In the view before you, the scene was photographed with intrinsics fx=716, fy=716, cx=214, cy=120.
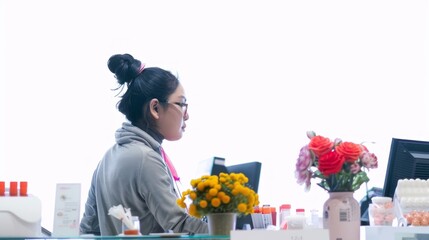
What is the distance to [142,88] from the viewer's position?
2547 mm

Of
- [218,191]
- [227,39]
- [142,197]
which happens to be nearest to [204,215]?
[218,191]

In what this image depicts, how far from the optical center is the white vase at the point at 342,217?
209cm

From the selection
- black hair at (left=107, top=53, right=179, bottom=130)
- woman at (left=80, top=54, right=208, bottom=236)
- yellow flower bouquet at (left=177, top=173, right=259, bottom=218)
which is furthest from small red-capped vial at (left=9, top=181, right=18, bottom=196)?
black hair at (left=107, top=53, right=179, bottom=130)

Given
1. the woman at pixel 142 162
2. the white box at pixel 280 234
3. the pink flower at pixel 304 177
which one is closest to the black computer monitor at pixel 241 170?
the woman at pixel 142 162

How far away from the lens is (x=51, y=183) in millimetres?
3982

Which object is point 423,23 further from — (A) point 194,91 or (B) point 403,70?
(A) point 194,91

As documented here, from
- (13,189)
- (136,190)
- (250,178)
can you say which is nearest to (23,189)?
(13,189)

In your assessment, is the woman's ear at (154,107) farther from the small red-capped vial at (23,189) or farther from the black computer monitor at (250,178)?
the small red-capped vial at (23,189)

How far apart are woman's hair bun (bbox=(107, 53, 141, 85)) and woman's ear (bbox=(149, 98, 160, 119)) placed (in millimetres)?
132

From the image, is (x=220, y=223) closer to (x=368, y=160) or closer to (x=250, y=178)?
(x=368, y=160)

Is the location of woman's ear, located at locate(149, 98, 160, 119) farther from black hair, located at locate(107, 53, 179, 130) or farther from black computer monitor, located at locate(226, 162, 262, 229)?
black computer monitor, located at locate(226, 162, 262, 229)

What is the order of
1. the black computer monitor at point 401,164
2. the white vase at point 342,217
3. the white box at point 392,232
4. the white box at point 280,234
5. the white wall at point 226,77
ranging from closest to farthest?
1. the white box at point 280,234
2. the white vase at point 342,217
3. the white box at point 392,232
4. the black computer monitor at point 401,164
5. the white wall at point 226,77

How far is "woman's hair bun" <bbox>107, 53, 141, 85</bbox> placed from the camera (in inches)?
102

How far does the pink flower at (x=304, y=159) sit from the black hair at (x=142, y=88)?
23.9 inches
